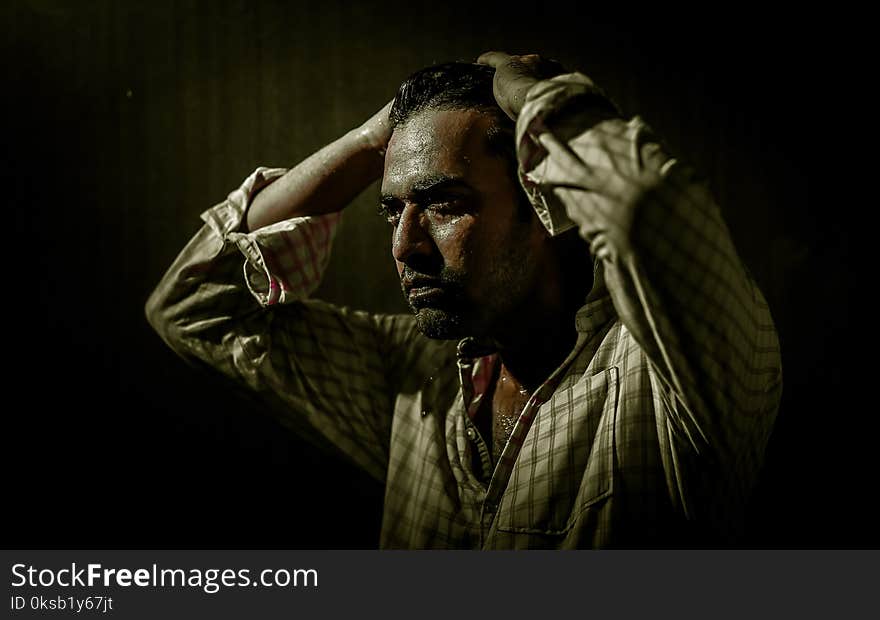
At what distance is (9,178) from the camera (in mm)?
1443

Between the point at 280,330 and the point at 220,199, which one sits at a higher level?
the point at 220,199

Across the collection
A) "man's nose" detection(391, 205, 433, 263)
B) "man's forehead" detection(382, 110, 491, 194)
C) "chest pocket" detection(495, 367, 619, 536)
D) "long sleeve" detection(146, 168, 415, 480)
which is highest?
"man's forehead" detection(382, 110, 491, 194)

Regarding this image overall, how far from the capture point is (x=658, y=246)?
2.17ft

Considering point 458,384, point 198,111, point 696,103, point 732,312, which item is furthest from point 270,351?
point 696,103

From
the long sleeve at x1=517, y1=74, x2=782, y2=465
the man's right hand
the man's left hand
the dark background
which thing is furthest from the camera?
the dark background

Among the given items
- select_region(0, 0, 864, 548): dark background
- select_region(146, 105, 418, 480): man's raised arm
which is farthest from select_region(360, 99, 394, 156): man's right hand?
select_region(0, 0, 864, 548): dark background

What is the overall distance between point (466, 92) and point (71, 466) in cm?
114

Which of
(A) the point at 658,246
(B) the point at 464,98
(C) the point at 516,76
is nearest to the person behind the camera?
(A) the point at 658,246

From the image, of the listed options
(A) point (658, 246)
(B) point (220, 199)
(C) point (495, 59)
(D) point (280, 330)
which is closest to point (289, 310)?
(D) point (280, 330)

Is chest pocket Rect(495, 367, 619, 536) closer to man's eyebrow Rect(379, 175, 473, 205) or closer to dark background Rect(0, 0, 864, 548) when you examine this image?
man's eyebrow Rect(379, 175, 473, 205)

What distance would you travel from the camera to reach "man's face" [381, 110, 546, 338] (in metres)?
0.92

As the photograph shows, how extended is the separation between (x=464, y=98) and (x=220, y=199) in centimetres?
71

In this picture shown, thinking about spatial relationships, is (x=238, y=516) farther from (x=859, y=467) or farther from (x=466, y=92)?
(x=859, y=467)

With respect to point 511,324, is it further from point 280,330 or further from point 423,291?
point 280,330
